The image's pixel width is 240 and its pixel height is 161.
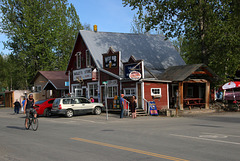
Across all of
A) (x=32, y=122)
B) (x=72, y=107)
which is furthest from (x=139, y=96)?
(x=32, y=122)

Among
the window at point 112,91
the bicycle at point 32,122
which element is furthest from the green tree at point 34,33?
the bicycle at point 32,122

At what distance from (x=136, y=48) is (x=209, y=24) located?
8.30 metres

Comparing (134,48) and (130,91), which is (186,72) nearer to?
(130,91)

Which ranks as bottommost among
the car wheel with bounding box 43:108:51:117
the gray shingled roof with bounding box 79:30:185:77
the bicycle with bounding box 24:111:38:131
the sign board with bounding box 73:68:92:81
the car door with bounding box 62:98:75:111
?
the car wheel with bounding box 43:108:51:117

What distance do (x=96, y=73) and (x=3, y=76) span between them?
154 ft

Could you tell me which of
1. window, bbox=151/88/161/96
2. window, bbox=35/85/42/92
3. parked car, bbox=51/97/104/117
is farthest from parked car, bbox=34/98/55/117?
window, bbox=35/85/42/92

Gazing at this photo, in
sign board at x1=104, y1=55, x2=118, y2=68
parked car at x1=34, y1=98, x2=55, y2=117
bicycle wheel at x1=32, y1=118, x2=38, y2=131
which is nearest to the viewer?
bicycle wheel at x1=32, y1=118, x2=38, y2=131

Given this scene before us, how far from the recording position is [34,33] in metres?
50.3

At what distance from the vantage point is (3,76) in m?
69.7

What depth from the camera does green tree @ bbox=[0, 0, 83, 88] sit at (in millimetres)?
49656

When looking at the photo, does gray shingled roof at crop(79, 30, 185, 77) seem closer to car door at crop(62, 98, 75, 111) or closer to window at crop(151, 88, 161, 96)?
window at crop(151, 88, 161, 96)

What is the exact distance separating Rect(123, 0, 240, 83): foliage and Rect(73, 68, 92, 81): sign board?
803 cm

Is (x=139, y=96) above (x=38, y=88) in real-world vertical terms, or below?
below

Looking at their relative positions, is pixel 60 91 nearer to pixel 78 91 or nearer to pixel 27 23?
pixel 78 91
